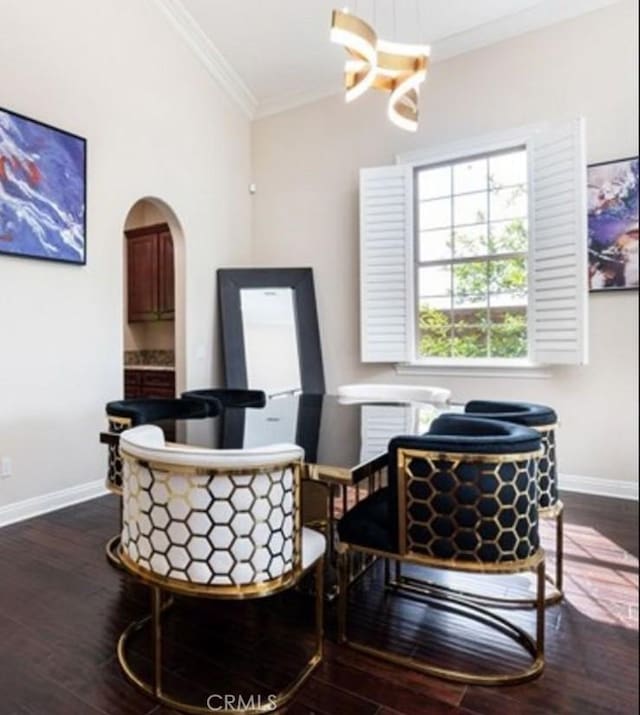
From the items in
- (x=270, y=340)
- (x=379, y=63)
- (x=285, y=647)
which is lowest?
(x=285, y=647)

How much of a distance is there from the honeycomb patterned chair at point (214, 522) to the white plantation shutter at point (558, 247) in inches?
111

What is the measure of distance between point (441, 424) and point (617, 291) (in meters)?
2.24

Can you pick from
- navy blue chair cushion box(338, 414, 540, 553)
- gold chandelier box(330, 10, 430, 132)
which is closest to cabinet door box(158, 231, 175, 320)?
gold chandelier box(330, 10, 430, 132)

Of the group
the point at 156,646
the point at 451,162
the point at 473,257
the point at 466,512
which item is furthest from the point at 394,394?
the point at 156,646

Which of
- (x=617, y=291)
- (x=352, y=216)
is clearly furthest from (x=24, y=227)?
(x=617, y=291)

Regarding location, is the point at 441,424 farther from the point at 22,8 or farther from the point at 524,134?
the point at 22,8

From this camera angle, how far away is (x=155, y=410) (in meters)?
2.80

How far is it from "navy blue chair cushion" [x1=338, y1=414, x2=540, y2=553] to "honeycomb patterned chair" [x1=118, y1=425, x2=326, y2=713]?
1.12 feet

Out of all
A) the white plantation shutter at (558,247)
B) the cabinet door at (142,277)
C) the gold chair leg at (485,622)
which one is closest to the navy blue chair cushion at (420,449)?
the gold chair leg at (485,622)

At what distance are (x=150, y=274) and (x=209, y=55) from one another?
235 cm

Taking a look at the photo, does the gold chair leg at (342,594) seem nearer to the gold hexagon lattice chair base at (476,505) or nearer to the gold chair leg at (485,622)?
the gold chair leg at (485,622)

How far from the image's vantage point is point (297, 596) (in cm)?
230

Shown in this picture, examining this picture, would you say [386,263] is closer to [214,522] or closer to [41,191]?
[41,191]

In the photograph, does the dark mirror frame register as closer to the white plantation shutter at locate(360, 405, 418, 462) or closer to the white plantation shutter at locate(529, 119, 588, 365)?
the white plantation shutter at locate(360, 405, 418, 462)
